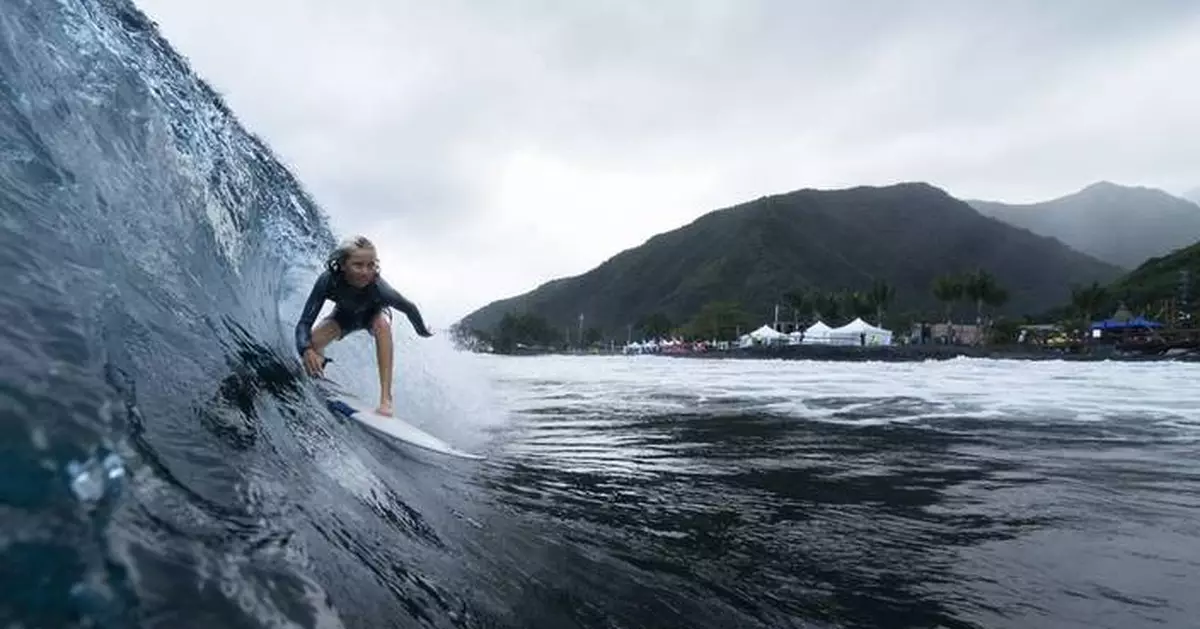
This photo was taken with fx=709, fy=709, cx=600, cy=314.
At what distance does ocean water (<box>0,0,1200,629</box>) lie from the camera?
1957 mm

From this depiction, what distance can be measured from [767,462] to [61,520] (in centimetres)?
643

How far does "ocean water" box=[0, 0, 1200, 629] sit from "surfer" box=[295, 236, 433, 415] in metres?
0.28

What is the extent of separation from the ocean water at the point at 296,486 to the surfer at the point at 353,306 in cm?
28

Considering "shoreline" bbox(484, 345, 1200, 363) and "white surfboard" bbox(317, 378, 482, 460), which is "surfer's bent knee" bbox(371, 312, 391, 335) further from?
"shoreline" bbox(484, 345, 1200, 363)

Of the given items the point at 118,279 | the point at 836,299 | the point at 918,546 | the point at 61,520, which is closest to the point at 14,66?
the point at 118,279

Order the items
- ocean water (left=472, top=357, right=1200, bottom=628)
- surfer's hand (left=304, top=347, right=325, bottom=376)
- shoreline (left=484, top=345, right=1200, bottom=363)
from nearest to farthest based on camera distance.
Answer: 1. ocean water (left=472, top=357, right=1200, bottom=628)
2. surfer's hand (left=304, top=347, right=325, bottom=376)
3. shoreline (left=484, top=345, right=1200, bottom=363)

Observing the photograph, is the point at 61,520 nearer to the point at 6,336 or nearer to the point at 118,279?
the point at 6,336

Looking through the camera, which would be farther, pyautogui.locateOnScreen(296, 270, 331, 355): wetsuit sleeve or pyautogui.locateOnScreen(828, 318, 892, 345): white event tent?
pyautogui.locateOnScreen(828, 318, 892, 345): white event tent

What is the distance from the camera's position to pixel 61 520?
5.66ft

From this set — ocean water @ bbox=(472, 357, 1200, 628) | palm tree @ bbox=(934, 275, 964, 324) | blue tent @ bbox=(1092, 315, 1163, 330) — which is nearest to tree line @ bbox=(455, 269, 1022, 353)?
palm tree @ bbox=(934, 275, 964, 324)

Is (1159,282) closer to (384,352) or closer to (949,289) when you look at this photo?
(949,289)

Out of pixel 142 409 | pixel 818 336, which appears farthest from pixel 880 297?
pixel 142 409

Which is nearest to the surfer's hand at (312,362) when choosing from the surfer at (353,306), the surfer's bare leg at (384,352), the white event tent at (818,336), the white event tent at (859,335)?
the surfer at (353,306)

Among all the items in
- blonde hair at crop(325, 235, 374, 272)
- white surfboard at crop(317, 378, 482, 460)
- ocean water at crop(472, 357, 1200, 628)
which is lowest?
ocean water at crop(472, 357, 1200, 628)
